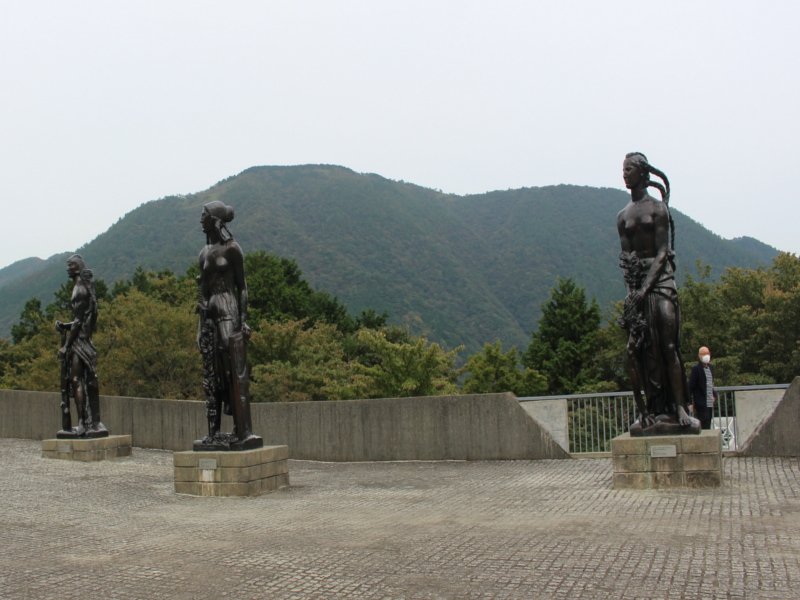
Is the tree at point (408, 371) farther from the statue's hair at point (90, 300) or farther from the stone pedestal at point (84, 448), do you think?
the statue's hair at point (90, 300)

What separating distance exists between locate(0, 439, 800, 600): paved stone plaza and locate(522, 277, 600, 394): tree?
110 ft

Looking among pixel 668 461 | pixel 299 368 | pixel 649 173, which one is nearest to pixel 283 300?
pixel 299 368

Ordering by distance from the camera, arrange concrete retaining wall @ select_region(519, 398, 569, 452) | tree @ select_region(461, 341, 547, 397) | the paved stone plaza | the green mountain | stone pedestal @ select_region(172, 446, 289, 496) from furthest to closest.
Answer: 1. the green mountain
2. tree @ select_region(461, 341, 547, 397)
3. concrete retaining wall @ select_region(519, 398, 569, 452)
4. stone pedestal @ select_region(172, 446, 289, 496)
5. the paved stone plaza

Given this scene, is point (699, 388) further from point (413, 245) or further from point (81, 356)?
point (413, 245)

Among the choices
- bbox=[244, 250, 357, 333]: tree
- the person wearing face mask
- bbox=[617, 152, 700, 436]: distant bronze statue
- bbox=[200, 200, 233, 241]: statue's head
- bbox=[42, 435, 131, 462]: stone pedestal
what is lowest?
bbox=[42, 435, 131, 462]: stone pedestal

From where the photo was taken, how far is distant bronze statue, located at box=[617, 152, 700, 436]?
29.1 feet

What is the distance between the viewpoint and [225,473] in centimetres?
957

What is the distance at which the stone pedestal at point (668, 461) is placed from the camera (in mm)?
8508

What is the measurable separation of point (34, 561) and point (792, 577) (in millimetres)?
5273

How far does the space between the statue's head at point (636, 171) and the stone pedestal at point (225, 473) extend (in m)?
5.56

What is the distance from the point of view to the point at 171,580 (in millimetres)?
5301

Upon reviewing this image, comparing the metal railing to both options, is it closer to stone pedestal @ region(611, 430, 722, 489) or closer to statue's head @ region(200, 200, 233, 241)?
stone pedestal @ region(611, 430, 722, 489)

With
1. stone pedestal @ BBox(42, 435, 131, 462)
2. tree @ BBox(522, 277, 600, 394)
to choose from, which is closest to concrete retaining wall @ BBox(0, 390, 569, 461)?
stone pedestal @ BBox(42, 435, 131, 462)

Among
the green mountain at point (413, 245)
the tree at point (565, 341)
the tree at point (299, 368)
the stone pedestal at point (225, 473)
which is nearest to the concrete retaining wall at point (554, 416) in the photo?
the stone pedestal at point (225, 473)
